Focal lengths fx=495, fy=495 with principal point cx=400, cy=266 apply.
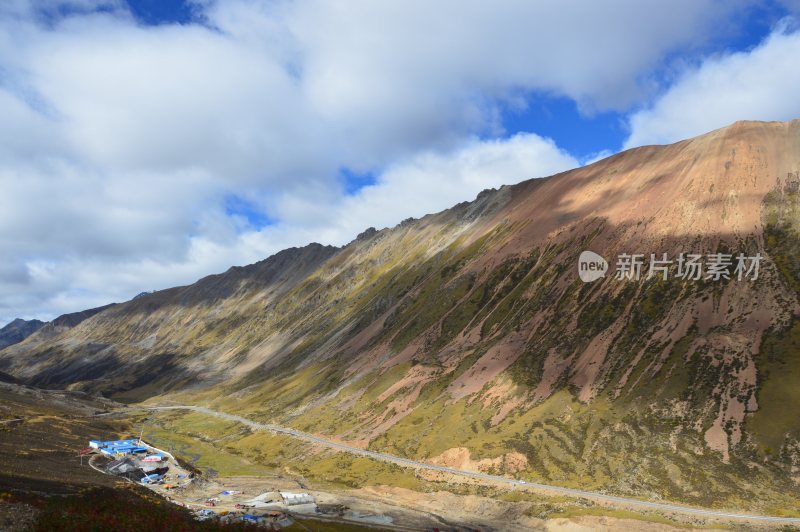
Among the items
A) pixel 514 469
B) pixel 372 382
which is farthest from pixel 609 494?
pixel 372 382

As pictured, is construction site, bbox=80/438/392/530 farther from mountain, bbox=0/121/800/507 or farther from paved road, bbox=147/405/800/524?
mountain, bbox=0/121/800/507

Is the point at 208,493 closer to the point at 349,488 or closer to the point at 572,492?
the point at 349,488

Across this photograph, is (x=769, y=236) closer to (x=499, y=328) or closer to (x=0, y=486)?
(x=499, y=328)

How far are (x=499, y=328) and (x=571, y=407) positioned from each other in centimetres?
5582

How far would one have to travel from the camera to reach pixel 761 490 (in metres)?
88.6

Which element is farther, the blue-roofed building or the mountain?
the blue-roofed building

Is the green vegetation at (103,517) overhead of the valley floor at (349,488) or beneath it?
overhead
